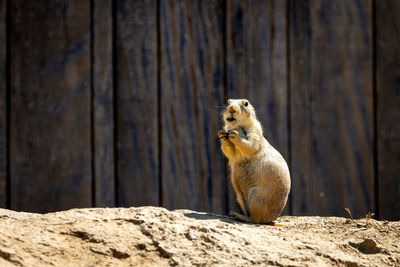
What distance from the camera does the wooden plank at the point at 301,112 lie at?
586cm

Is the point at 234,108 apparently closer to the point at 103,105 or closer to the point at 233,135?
the point at 233,135

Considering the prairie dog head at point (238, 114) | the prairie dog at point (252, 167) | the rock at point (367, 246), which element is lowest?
the rock at point (367, 246)

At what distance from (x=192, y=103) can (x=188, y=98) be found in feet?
0.18

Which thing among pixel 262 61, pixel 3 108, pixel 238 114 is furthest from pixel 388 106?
pixel 3 108

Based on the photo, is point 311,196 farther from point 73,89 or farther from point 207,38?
point 73,89

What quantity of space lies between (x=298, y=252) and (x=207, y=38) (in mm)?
2537

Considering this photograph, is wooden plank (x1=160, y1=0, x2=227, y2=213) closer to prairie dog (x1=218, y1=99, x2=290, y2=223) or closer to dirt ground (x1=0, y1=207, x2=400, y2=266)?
prairie dog (x1=218, y1=99, x2=290, y2=223)

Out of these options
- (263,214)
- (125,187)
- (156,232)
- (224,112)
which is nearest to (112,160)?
(125,187)

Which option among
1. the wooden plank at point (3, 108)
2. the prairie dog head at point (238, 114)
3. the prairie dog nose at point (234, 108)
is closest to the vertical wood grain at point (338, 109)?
the prairie dog head at point (238, 114)

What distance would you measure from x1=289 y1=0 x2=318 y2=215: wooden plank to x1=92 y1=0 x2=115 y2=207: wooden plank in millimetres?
1536

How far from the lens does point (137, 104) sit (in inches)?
230

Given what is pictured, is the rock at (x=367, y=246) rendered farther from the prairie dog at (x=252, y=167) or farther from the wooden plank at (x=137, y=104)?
the wooden plank at (x=137, y=104)

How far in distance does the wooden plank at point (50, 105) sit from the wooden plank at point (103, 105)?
67 mm

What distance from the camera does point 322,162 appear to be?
19.5 feet
